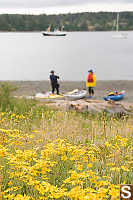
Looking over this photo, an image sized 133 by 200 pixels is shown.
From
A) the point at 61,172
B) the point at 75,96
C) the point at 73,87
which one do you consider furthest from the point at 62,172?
the point at 73,87

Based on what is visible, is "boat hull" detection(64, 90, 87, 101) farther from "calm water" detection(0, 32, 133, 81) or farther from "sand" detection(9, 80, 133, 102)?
"calm water" detection(0, 32, 133, 81)

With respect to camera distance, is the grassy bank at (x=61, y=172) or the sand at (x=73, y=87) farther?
the sand at (x=73, y=87)

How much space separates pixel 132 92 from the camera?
1107 inches

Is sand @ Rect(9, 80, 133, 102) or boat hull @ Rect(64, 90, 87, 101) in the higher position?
boat hull @ Rect(64, 90, 87, 101)

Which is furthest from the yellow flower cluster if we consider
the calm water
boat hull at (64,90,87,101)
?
the calm water

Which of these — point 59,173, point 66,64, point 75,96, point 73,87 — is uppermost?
point 59,173

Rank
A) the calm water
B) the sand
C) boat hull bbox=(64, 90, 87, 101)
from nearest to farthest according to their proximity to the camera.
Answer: boat hull bbox=(64, 90, 87, 101), the sand, the calm water

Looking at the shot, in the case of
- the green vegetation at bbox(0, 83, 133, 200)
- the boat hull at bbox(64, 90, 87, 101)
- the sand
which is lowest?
the sand

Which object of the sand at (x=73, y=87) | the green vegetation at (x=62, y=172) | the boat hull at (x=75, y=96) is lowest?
the sand at (x=73, y=87)

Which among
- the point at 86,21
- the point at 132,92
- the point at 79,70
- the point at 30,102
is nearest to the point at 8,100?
the point at 30,102

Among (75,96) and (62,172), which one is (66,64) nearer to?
(75,96)

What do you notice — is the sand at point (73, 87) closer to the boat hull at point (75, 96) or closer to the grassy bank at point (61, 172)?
the boat hull at point (75, 96)

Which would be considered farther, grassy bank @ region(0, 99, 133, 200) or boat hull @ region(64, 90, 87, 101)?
boat hull @ region(64, 90, 87, 101)

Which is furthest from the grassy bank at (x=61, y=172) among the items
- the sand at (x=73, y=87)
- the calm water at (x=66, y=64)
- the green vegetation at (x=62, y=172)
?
the calm water at (x=66, y=64)
